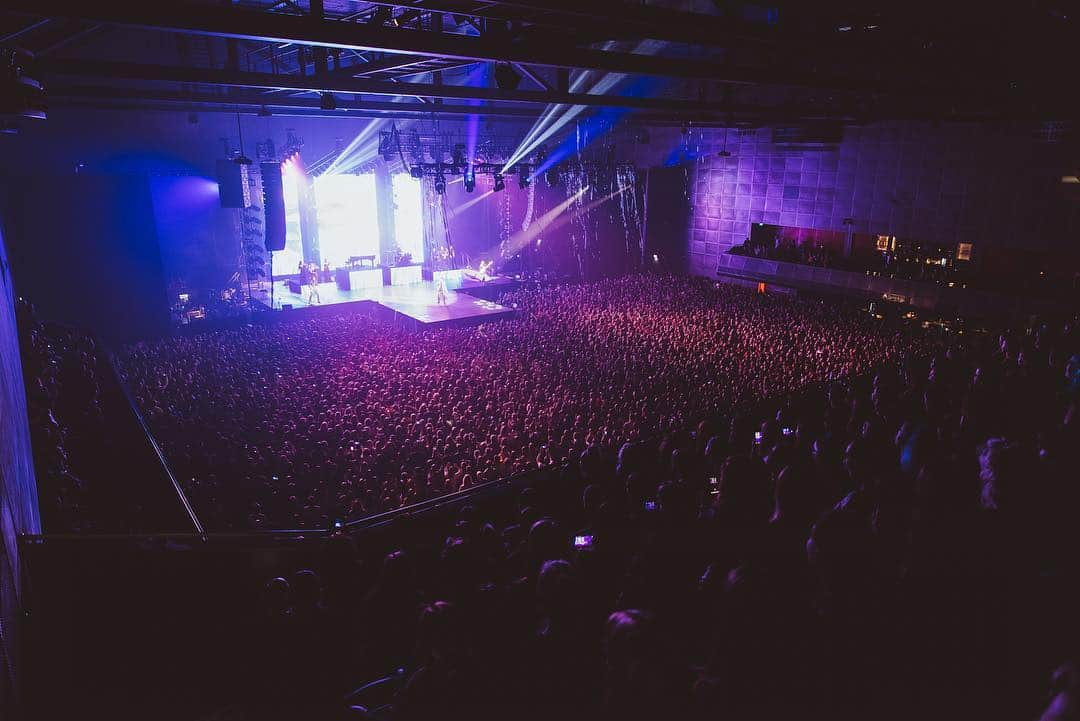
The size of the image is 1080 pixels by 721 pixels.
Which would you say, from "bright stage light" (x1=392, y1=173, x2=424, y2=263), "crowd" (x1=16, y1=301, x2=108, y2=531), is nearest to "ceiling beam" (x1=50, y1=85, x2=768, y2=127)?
"bright stage light" (x1=392, y1=173, x2=424, y2=263)

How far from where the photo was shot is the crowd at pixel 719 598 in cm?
258

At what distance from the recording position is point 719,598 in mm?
2906

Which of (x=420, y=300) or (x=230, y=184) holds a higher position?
(x=230, y=184)

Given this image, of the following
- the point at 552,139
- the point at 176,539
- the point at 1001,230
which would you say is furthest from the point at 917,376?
the point at 552,139

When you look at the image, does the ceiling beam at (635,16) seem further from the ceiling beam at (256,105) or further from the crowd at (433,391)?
the ceiling beam at (256,105)

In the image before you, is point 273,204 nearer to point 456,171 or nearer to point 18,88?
point 456,171

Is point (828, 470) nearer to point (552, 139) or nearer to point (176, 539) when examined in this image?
point (176, 539)

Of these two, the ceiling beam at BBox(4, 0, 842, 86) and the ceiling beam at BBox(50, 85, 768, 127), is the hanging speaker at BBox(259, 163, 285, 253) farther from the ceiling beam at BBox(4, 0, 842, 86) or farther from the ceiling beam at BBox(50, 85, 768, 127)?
the ceiling beam at BBox(4, 0, 842, 86)

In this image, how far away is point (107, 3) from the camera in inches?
111

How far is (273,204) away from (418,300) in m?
5.11

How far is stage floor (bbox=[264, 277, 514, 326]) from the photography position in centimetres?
1598

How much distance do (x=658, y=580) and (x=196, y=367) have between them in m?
9.59

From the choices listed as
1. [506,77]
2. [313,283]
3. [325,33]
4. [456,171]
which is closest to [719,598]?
[325,33]

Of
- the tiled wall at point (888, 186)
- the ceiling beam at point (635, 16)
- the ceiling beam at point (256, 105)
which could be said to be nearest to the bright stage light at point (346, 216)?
the ceiling beam at point (256, 105)
